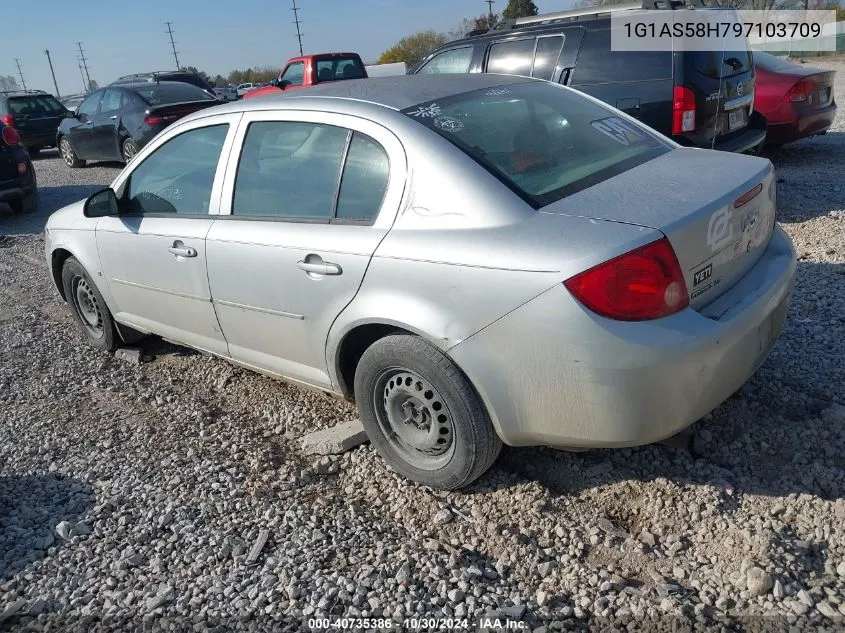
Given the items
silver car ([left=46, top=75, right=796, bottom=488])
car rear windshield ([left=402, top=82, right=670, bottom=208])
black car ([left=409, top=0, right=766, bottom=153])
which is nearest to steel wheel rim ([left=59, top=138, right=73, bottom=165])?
black car ([left=409, top=0, right=766, bottom=153])

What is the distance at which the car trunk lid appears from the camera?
8.29ft

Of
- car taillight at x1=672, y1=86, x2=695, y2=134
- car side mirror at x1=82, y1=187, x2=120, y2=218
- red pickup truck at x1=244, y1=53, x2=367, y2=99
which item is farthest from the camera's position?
red pickup truck at x1=244, y1=53, x2=367, y2=99

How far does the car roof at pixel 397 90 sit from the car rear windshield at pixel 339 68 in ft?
40.6

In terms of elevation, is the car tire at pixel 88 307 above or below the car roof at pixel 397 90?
below

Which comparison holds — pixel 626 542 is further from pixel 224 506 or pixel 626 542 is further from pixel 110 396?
pixel 110 396

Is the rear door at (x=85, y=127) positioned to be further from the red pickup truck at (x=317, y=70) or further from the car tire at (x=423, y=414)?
the car tire at (x=423, y=414)

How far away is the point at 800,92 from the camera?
837 cm

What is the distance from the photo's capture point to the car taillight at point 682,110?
6230 millimetres

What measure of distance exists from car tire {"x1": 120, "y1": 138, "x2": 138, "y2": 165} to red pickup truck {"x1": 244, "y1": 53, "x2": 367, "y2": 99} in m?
3.02

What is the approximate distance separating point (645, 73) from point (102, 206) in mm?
4755

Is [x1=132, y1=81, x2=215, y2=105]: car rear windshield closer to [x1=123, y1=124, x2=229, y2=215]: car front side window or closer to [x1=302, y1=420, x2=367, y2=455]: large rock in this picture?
[x1=123, y1=124, x2=229, y2=215]: car front side window

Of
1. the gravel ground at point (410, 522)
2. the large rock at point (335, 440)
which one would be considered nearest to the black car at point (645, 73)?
the gravel ground at point (410, 522)

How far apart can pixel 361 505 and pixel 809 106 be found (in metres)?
7.98

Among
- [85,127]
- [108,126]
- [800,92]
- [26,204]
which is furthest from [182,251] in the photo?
[85,127]
